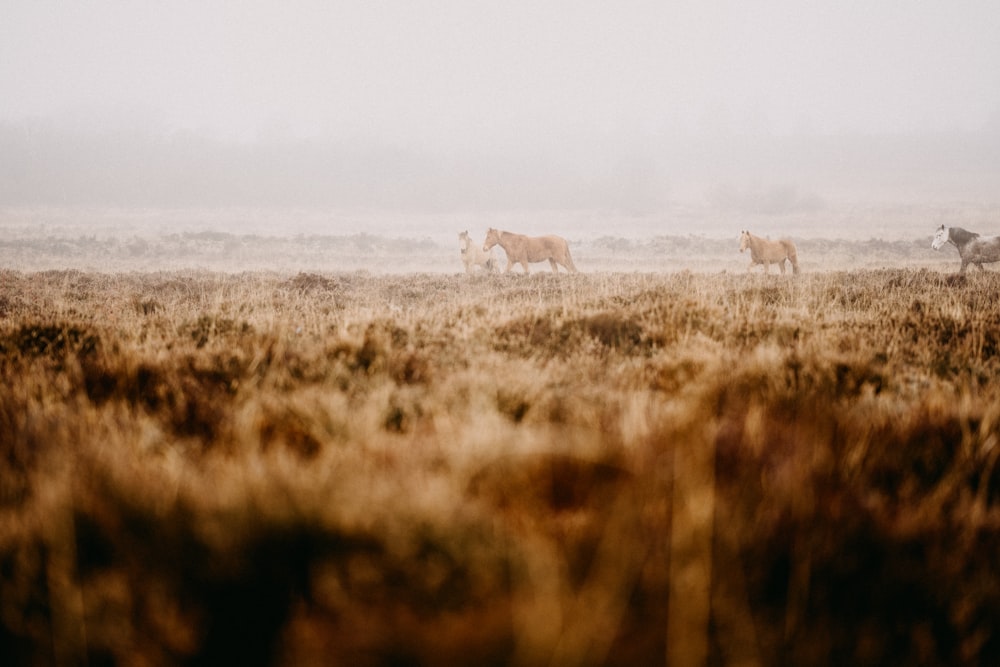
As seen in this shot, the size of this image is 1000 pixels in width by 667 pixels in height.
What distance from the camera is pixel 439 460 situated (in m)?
1.93

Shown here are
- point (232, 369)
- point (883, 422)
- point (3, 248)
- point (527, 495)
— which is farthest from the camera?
point (3, 248)

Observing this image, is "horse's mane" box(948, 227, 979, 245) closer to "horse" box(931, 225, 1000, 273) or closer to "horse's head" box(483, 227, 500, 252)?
"horse" box(931, 225, 1000, 273)

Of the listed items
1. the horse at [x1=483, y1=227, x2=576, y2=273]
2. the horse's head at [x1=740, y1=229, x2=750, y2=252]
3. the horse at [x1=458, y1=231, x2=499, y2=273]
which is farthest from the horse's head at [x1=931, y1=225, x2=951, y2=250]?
the horse at [x1=458, y1=231, x2=499, y2=273]

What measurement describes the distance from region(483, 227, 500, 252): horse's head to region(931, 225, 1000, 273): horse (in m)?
14.7

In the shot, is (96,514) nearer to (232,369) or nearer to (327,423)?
(327,423)

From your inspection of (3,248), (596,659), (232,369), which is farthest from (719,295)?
(3,248)

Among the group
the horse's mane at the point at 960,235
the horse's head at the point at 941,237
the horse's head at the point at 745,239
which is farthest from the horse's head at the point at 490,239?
the horse's mane at the point at 960,235

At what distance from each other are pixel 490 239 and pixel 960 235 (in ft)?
52.5

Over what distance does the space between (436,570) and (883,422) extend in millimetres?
2309

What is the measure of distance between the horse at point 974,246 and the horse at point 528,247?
12620mm

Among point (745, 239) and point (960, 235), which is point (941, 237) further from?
point (745, 239)

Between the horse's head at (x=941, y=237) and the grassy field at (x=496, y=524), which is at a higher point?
the horse's head at (x=941, y=237)

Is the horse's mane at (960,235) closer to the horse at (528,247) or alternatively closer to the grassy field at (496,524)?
the horse at (528,247)

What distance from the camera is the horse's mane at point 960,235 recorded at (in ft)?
57.7
